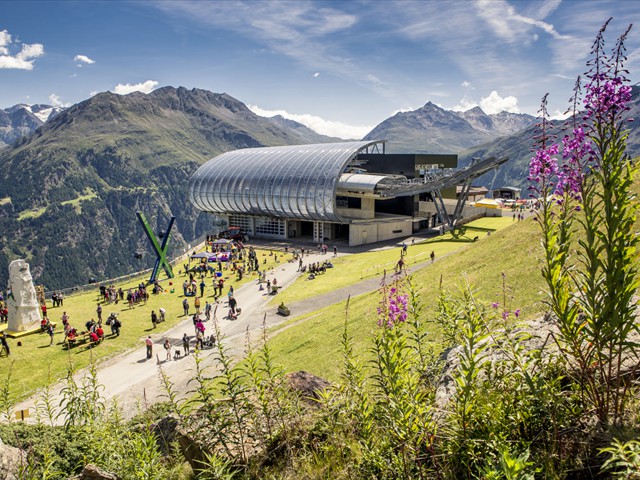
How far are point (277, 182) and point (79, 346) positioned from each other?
1968 inches

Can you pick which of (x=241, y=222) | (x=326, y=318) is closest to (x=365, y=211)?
(x=241, y=222)

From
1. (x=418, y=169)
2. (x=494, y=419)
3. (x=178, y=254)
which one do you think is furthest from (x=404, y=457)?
(x=418, y=169)

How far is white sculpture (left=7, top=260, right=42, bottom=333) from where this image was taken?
32562mm

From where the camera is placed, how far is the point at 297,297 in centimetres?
4022

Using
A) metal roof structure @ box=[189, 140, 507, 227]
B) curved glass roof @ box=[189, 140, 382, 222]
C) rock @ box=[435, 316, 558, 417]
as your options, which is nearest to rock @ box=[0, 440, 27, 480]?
rock @ box=[435, 316, 558, 417]

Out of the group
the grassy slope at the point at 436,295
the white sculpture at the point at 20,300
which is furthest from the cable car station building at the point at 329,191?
the white sculpture at the point at 20,300

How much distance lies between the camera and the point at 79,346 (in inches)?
1196

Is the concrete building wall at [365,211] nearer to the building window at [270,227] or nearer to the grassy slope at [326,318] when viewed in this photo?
the building window at [270,227]

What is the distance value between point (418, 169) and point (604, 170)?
75384 millimetres

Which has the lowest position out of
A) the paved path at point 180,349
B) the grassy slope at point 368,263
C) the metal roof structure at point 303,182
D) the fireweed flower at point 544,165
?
the paved path at point 180,349

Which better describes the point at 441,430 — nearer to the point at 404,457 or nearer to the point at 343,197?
the point at 404,457

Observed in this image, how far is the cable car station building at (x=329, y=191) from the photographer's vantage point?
66438mm

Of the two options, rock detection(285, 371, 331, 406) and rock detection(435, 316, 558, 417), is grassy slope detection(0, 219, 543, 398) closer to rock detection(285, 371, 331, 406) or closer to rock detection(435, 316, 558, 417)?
rock detection(285, 371, 331, 406)

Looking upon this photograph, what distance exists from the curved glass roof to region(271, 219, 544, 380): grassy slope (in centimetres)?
3785
